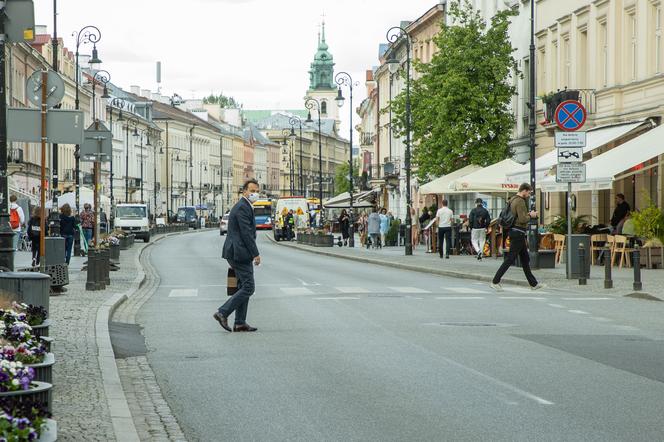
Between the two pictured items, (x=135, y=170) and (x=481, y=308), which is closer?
(x=481, y=308)

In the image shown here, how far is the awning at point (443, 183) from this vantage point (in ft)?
152

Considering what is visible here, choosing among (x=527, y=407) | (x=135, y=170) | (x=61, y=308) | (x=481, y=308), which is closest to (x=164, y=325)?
(x=61, y=308)

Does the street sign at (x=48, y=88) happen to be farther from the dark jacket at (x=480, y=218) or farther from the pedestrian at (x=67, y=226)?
the dark jacket at (x=480, y=218)

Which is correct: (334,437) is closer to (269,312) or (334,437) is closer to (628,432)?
(628,432)

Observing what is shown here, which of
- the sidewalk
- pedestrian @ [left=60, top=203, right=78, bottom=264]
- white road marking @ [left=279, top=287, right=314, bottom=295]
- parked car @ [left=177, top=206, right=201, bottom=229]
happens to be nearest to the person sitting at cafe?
the sidewalk

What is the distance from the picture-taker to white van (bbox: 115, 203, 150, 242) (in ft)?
253

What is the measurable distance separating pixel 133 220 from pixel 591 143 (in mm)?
44409

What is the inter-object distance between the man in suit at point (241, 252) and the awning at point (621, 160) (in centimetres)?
1557

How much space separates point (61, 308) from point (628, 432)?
1253cm

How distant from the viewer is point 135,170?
15525 centimetres

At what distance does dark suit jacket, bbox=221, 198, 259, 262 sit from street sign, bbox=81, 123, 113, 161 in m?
10.5

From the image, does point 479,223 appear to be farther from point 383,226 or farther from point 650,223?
point 383,226

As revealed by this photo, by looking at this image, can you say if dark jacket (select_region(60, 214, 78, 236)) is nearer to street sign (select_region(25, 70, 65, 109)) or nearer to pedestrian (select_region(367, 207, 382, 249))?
pedestrian (select_region(367, 207, 382, 249))

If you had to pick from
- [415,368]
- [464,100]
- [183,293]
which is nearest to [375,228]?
[464,100]
